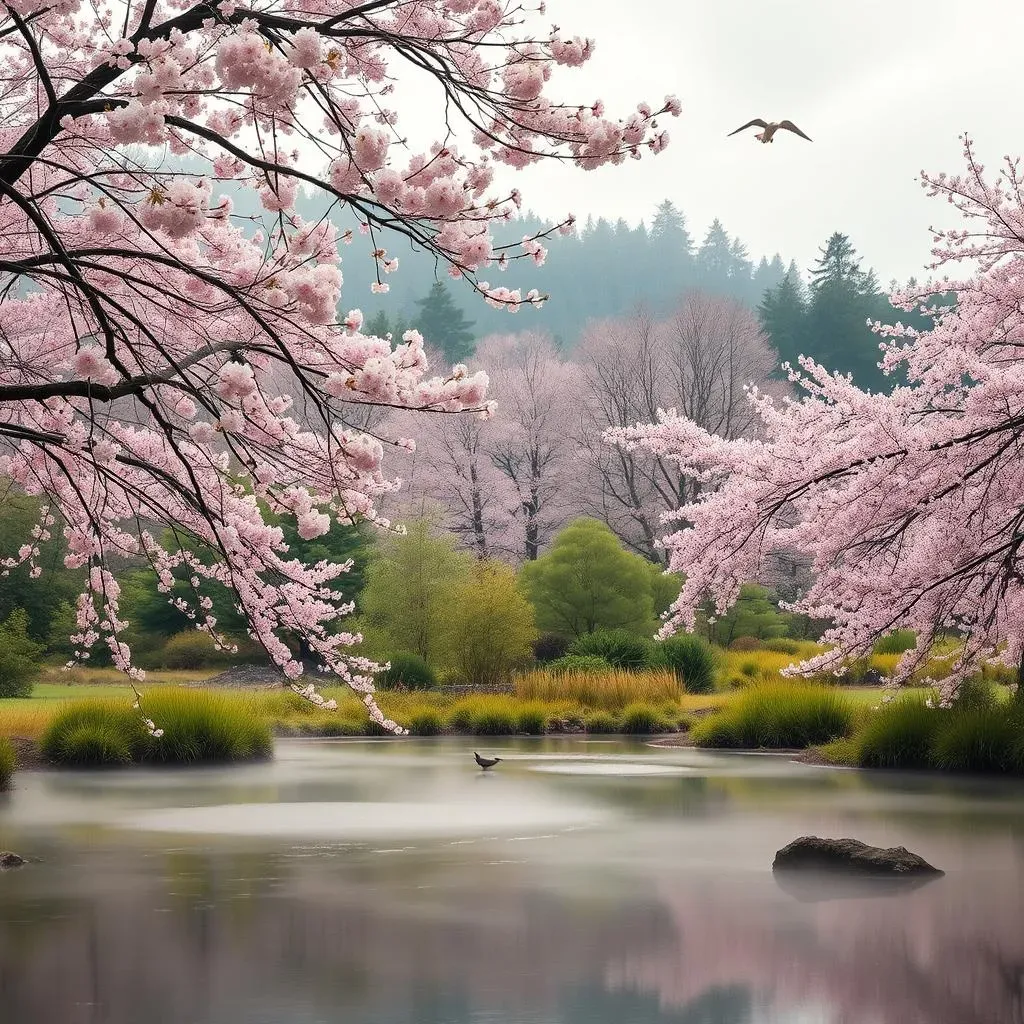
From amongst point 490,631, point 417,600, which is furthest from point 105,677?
point 490,631

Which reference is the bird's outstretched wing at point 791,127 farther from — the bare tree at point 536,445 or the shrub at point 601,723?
the bare tree at point 536,445

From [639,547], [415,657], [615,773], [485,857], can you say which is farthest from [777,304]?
[485,857]

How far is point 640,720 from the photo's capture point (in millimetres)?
21469

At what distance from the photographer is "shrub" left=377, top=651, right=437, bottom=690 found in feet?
80.1

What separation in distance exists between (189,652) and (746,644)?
13.9 meters

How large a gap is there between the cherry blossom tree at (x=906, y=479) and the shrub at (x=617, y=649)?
522 inches

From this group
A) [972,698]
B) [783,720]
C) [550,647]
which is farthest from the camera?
[550,647]

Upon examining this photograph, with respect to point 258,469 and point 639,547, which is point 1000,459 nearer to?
point 258,469

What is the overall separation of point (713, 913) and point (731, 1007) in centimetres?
182

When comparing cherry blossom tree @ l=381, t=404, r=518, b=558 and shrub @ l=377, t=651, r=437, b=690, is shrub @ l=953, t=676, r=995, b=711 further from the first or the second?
cherry blossom tree @ l=381, t=404, r=518, b=558

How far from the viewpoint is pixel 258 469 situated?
25.3ft

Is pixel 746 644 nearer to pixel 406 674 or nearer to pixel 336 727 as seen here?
pixel 406 674

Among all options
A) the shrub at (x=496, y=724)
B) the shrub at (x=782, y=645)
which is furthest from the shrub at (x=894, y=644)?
the shrub at (x=496, y=724)

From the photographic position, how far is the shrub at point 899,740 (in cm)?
1459
